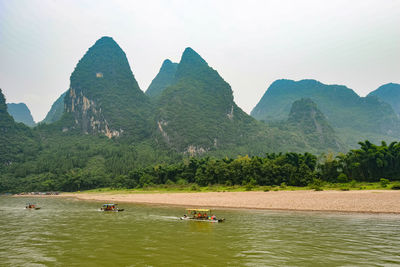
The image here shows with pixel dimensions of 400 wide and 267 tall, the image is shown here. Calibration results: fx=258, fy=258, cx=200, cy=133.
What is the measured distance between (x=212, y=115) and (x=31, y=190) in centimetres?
11378

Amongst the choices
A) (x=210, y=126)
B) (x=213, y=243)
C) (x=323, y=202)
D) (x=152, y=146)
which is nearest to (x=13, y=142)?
(x=152, y=146)

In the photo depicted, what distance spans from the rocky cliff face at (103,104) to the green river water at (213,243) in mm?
148375

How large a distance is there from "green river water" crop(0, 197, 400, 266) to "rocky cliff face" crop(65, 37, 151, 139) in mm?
148375

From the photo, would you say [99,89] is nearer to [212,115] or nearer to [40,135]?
[40,135]

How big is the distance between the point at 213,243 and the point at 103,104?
174139mm

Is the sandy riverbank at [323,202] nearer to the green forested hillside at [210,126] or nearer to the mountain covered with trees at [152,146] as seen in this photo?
the mountain covered with trees at [152,146]

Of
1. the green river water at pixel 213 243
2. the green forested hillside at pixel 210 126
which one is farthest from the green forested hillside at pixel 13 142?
the green river water at pixel 213 243

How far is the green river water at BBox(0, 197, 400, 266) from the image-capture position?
14.2m

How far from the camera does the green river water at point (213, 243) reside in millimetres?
14188

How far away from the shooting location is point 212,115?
586 feet

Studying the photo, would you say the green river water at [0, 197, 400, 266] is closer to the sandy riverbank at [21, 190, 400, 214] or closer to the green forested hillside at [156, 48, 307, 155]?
the sandy riverbank at [21, 190, 400, 214]

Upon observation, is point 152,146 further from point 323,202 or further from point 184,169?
point 323,202

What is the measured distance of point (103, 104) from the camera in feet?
579

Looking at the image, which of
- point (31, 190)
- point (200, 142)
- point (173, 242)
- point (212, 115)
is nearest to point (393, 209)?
point (173, 242)
